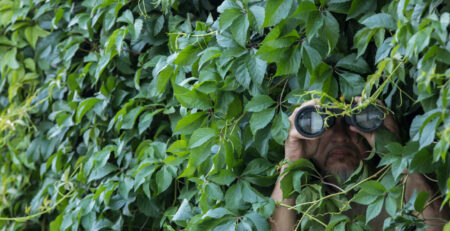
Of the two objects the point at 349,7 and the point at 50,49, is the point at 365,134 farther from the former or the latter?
the point at 50,49

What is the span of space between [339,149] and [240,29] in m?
→ 0.45

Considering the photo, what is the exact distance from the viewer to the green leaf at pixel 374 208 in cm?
163

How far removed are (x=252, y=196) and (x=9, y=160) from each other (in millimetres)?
1643

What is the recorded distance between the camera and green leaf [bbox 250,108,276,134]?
1820 millimetres

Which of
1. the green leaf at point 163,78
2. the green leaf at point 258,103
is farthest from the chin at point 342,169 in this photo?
the green leaf at point 163,78

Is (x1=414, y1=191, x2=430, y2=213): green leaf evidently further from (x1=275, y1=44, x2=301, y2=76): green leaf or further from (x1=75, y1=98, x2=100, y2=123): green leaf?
(x1=75, y1=98, x2=100, y2=123): green leaf

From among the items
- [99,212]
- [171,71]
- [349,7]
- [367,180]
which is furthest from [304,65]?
[99,212]

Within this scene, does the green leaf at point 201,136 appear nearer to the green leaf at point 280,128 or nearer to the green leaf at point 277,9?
the green leaf at point 280,128

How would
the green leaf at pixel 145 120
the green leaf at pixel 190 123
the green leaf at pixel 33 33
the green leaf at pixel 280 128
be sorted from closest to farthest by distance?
the green leaf at pixel 280 128, the green leaf at pixel 190 123, the green leaf at pixel 145 120, the green leaf at pixel 33 33

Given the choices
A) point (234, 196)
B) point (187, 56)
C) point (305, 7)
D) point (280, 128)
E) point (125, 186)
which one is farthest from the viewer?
point (125, 186)

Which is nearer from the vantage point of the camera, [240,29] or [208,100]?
[240,29]

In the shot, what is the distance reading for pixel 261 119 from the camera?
6.00ft

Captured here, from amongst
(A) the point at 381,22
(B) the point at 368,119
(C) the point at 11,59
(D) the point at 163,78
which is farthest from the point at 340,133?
(C) the point at 11,59

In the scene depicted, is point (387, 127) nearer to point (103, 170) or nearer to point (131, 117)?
point (131, 117)
